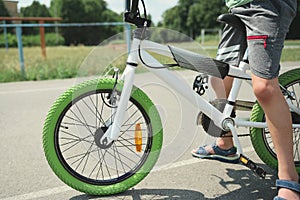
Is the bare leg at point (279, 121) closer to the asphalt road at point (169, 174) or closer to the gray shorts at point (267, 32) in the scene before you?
the gray shorts at point (267, 32)

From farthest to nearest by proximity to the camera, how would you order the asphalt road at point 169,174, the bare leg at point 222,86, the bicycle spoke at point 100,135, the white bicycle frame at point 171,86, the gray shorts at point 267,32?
1. the bare leg at point 222,86
2. the asphalt road at point 169,174
3. the bicycle spoke at point 100,135
4. the white bicycle frame at point 171,86
5. the gray shorts at point 267,32

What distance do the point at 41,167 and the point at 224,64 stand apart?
169cm

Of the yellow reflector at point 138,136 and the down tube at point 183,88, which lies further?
the yellow reflector at point 138,136

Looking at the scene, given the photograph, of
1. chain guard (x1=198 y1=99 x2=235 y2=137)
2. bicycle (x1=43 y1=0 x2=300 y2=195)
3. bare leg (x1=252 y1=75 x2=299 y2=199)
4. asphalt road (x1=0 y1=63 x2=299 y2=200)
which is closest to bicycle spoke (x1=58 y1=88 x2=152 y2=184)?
bicycle (x1=43 y1=0 x2=300 y2=195)

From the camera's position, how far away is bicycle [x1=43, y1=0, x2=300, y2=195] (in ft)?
7.75

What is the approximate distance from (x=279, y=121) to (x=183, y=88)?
631 mm

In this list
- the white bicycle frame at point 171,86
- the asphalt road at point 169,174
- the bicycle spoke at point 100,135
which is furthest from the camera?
the asphalt road at point 169,174

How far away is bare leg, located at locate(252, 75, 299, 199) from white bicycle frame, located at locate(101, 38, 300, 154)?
0.34 metres

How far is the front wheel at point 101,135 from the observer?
2377mm

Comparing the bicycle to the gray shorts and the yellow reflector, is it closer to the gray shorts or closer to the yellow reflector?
the yellow reflector

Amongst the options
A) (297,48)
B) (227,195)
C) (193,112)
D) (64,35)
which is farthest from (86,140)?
(64,35)

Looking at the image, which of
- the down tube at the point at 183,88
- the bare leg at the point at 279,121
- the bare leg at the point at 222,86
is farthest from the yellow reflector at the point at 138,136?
the bare leg at the point at 279,121

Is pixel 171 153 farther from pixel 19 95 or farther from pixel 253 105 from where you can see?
pixel 19 95

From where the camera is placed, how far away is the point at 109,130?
2.40 metres
